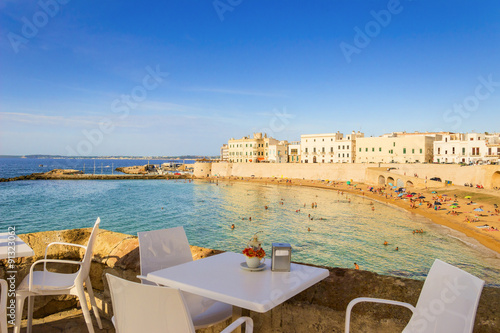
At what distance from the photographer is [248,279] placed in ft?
6.87

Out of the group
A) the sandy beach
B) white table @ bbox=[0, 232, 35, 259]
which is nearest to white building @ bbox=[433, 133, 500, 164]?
the sandy beach

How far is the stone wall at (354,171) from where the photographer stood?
112ft

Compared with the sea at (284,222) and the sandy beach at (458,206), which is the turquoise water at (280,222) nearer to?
the sea at (284,222)

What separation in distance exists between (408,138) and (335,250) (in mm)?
35330

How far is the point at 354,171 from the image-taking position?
47.7 meters

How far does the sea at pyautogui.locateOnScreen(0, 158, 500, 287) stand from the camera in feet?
53.6

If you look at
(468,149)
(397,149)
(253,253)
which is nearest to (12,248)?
(253,253)

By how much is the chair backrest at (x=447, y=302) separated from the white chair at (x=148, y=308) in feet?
4.07

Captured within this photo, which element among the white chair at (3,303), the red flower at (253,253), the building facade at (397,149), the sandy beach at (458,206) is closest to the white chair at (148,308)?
the red flower at (253,253)

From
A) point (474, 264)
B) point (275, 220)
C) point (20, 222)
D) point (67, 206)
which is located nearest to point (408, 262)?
point (474, 264)

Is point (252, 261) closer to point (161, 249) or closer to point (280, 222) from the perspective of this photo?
point (161, 249)

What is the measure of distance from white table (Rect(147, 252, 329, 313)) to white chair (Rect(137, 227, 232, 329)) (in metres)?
0.29

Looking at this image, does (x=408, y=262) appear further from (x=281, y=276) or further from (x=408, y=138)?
(x=408, y=138)

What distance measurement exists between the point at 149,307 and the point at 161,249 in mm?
1275
